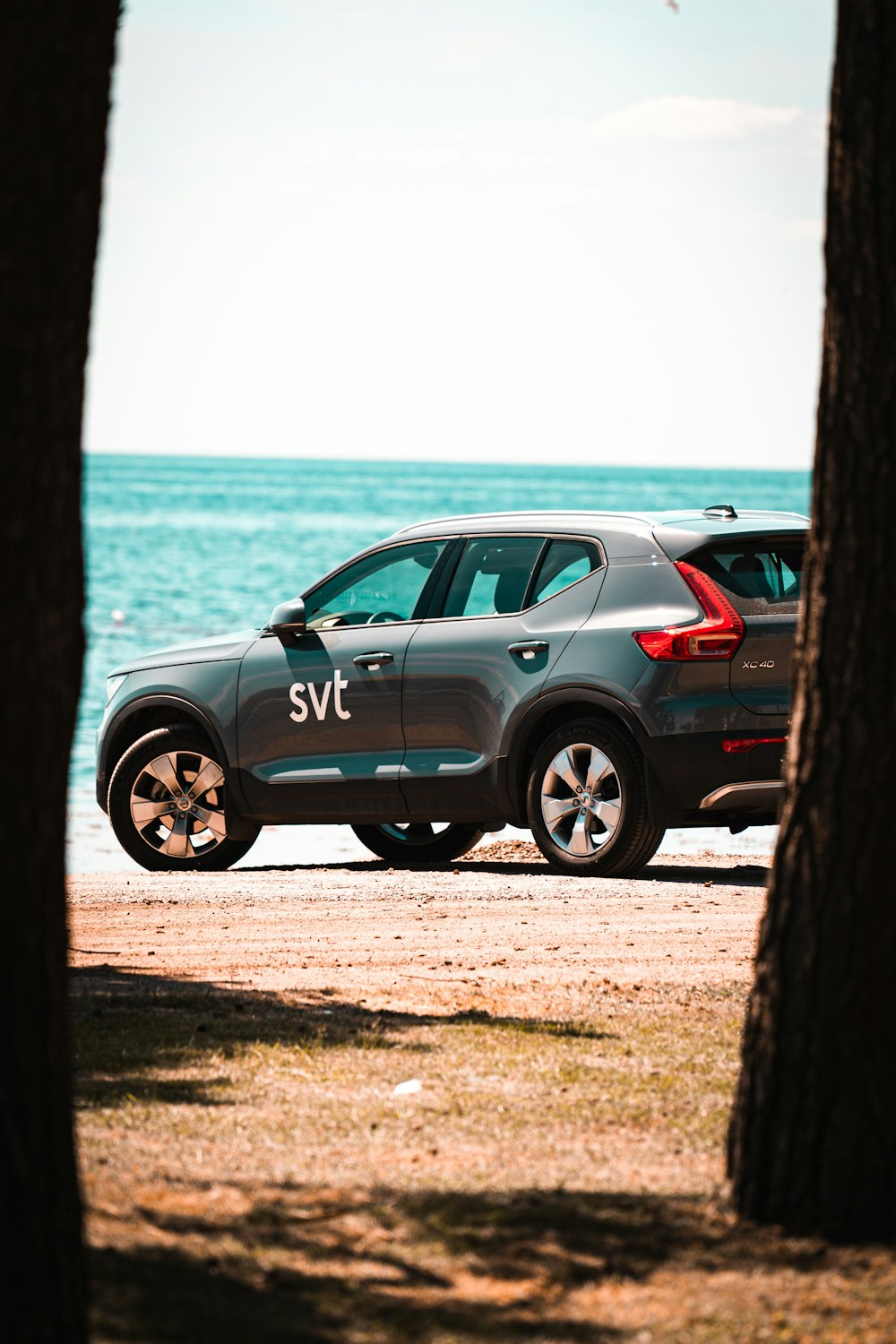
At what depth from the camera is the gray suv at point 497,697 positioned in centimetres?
975

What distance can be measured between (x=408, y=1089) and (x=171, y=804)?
20.0ft

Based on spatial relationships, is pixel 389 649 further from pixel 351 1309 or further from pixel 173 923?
pixel 351 1309

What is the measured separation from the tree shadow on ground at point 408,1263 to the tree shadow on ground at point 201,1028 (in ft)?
3.70

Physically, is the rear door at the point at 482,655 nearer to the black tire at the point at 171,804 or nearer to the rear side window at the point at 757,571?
the rear side window at the point at 757,571

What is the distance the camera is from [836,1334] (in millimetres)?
3549

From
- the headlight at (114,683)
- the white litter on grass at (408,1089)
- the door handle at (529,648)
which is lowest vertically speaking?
the white litter on grass at (408,1089)

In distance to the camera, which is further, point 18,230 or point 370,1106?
point 370,1106

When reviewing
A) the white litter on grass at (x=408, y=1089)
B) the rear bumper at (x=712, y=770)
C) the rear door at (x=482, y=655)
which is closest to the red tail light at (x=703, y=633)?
the rear bumper at (x=712, y=770)

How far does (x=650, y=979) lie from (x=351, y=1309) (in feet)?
12.0

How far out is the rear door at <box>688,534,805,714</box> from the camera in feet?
32.0

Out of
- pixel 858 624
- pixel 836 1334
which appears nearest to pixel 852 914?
pixel 858 624

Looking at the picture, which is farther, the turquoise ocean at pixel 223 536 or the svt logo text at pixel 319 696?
the turquoise ocean at pixel 223 536

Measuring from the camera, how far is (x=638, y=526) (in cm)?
1019

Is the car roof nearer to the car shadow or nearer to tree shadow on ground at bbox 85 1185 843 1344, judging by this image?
the car shadow
